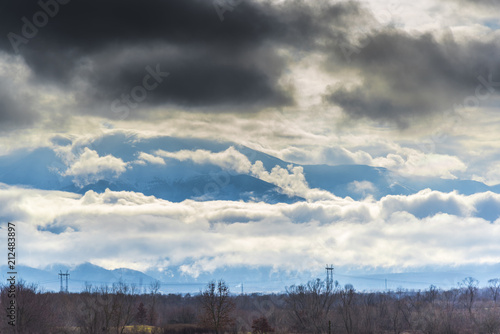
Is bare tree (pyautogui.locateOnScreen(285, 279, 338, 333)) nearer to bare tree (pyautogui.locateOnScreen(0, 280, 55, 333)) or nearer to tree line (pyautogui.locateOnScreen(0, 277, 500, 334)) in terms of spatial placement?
tree line (pyautogui.locateOnScreen(0, 277, 500, 334))

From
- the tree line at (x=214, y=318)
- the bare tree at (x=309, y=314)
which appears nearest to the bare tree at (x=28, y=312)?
the tree line at (x=214, y=318)

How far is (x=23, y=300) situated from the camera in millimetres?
111688

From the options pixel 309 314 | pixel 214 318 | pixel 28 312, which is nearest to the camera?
pixel 28 312

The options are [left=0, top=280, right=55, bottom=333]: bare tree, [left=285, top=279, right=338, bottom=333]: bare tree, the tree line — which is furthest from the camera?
[left=285, top=279, right=338, bottom=333]: bare tree

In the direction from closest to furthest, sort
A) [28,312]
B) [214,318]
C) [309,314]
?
[28,312] < [214,318] < [309,314]

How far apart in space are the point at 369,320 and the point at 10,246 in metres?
103

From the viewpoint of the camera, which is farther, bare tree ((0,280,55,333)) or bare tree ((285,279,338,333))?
bare tree ((285,279,338,333))

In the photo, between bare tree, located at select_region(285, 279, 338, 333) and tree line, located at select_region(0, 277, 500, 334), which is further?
bare tree, located at select_region(285, 279, 338, 333)

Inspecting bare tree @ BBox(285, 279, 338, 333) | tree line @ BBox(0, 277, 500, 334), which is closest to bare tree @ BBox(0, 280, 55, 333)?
tree line @ BBox(0, 277, 500, 334)

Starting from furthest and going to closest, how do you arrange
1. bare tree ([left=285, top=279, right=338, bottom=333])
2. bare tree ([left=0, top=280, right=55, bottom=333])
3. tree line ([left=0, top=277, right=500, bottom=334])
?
bare tree ([left=285, top=279, right=338, bottom=333]) → tree line ([left=0, top=277, right=500, bottom=334]) → bare tree ([left=0, top=280, right=55, bottom=333])

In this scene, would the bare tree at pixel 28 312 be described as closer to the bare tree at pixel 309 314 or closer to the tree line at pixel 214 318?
the tree line at pixel 214 318

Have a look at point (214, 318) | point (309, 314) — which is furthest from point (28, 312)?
point (309, 314)

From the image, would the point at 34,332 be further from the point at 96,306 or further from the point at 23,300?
the point at 96,306

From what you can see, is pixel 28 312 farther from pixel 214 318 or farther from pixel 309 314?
pixel 309 314
